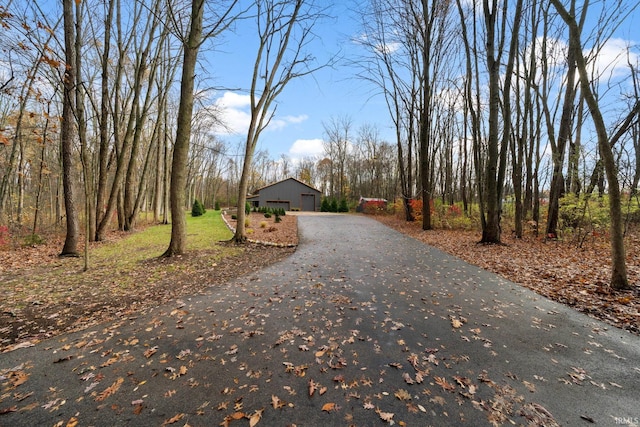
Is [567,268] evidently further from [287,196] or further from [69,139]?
[287,196]

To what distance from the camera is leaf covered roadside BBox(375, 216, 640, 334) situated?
4169mm

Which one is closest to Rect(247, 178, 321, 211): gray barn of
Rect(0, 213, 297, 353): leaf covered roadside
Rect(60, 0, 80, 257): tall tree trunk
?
Rect(0, 213, 297, 353): leaf covered roadside

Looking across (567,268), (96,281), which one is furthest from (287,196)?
(567,268)

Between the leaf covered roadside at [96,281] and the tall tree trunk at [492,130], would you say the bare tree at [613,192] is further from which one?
the leaf covered roadside at [96,281]

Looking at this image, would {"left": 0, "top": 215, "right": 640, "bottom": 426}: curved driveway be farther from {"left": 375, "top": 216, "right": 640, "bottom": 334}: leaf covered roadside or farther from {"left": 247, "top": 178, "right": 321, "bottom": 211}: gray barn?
{"left": 247, "top": 178, "right": 321, "bottom": 211}: gray barn

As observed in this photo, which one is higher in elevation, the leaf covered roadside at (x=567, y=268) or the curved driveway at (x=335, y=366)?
the leaf covered roadside at (x=567, y=268)

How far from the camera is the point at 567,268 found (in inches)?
245

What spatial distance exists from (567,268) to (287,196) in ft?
95.8

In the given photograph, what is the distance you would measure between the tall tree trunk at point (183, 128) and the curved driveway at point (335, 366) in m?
3.55

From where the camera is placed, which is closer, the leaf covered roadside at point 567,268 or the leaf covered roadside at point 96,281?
the leaf covered roadside at point 96,281

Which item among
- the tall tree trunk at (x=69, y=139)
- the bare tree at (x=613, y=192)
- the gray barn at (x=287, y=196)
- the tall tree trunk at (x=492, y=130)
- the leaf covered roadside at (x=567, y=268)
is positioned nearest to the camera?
the leaf covered roadside at (x=567, y=268)

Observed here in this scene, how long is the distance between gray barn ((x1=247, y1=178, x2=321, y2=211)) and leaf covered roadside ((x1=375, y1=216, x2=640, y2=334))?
79.6 ft

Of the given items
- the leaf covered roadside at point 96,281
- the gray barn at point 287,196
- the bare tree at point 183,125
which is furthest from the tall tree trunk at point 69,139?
the gray barn at point 287,196

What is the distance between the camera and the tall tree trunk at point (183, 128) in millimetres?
7465
